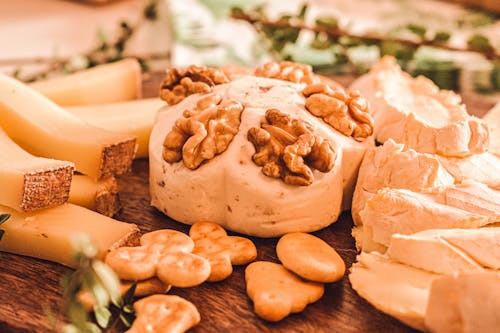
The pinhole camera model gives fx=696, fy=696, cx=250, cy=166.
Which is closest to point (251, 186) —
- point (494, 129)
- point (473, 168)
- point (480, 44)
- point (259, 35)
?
point (473, 168)

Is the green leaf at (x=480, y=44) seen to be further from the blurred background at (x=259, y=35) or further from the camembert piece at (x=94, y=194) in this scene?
the camembert piece at (x=94, y=194)

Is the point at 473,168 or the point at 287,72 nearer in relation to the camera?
the point at 473,168

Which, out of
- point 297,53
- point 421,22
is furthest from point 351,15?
point 297,53

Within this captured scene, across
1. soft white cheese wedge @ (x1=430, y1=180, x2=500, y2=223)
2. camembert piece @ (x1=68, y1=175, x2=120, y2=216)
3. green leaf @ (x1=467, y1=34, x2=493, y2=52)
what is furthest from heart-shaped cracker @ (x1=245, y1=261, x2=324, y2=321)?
green leaf @ (x1=467, y1=34, x2=493, y2=52)

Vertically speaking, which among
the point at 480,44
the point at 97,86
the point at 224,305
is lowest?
the point at 224,305

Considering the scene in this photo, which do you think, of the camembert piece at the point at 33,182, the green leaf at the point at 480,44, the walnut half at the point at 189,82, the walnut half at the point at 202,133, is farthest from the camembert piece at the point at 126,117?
the green leaf at the point at 480,44

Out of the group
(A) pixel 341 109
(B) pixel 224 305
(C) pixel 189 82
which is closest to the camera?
(B) pixel 224 305

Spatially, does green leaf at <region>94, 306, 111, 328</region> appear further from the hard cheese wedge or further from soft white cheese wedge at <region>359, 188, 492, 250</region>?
soft white cheese wedge at <region>359, 188, 492, 250</region>

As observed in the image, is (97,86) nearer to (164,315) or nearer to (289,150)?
(289,150)
